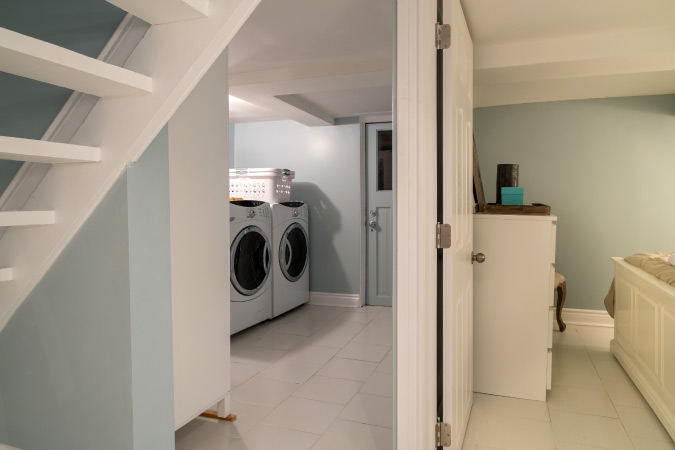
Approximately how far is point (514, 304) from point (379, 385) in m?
0.94

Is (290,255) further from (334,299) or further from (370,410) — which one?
(370,410)

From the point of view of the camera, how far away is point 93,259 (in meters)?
1.00

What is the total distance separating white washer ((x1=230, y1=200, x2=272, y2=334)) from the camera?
12.0 ft

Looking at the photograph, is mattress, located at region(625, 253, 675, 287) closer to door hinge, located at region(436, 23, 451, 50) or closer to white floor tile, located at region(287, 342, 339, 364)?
door hinge, located at region(436, 23, 451, 50)

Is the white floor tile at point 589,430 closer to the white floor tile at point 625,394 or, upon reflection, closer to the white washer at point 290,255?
the white floor tile at point 625,394

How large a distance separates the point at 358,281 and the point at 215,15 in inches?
169

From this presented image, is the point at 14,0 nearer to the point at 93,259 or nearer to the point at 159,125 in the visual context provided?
the point at 159,125

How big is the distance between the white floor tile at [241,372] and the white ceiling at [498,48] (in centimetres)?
201

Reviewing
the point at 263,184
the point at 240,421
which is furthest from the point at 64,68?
the point at 263,184

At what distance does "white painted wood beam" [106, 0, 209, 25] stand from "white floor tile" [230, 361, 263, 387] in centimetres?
242

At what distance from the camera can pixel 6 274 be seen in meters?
1.06

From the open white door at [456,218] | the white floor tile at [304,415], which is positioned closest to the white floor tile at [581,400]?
the open white door at [456,218]

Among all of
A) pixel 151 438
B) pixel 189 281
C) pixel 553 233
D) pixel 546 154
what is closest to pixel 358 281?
pixel 546 154

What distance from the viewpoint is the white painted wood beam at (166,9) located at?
82 cm
